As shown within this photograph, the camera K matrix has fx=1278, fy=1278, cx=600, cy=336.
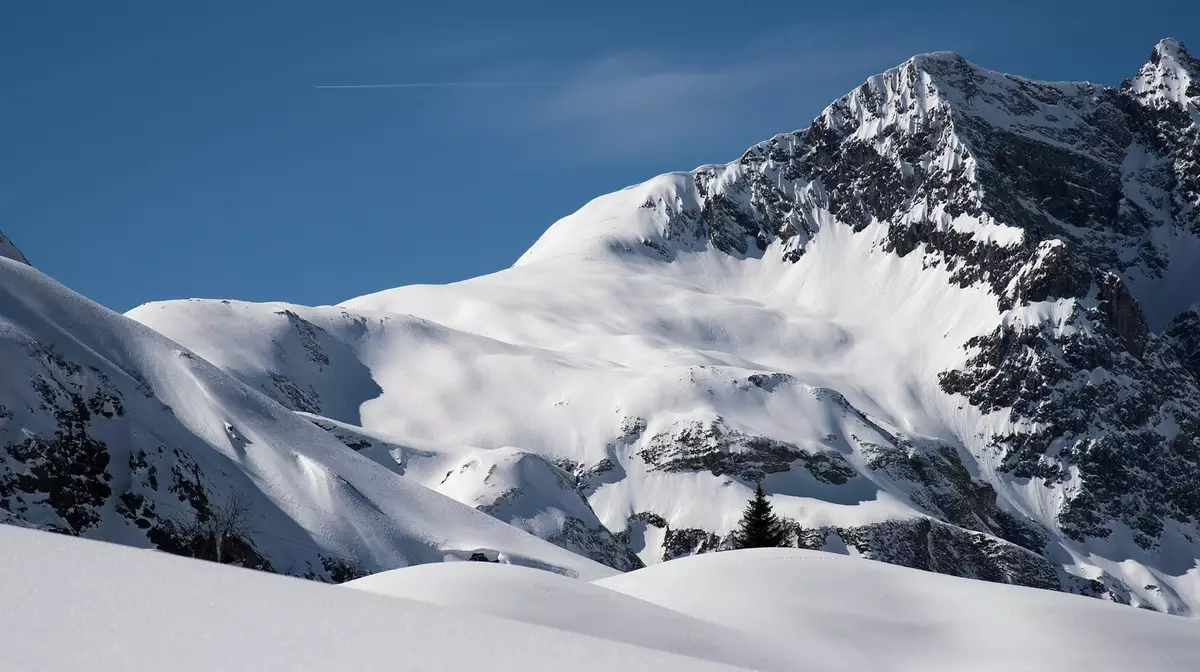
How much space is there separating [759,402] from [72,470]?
100520mm

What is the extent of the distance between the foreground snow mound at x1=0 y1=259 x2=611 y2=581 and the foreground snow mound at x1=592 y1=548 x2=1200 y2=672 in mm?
26338

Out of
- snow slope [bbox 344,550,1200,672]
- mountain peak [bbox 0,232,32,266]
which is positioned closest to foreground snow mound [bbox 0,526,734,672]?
snow slope [bbox 344,550,1200,672]

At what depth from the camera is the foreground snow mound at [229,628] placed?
7.96 m

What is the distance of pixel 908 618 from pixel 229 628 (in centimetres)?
1927

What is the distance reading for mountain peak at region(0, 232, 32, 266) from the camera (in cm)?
7506

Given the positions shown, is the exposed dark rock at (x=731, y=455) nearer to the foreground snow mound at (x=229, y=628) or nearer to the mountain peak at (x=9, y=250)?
the mountain peak at (x=9, y=250)

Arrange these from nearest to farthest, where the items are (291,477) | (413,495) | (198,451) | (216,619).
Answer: (216,619), (198,451), (291,477), (413,495)

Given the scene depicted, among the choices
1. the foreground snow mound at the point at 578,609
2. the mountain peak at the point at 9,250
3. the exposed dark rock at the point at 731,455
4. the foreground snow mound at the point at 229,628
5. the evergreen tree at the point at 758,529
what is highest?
the exposed dark rock at the point at 731,455

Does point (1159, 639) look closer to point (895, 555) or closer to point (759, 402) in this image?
point (895, 555)

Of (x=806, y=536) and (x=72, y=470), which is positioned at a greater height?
(x=806, y=536)

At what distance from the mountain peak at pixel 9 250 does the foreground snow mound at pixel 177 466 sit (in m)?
13.2

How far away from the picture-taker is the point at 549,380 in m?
150

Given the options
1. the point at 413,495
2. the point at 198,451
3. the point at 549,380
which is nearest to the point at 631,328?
the point at 549,380

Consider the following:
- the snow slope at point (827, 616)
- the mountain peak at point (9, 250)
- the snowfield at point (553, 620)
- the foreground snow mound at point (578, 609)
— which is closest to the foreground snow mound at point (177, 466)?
the mountain peak at point (9, 250)
